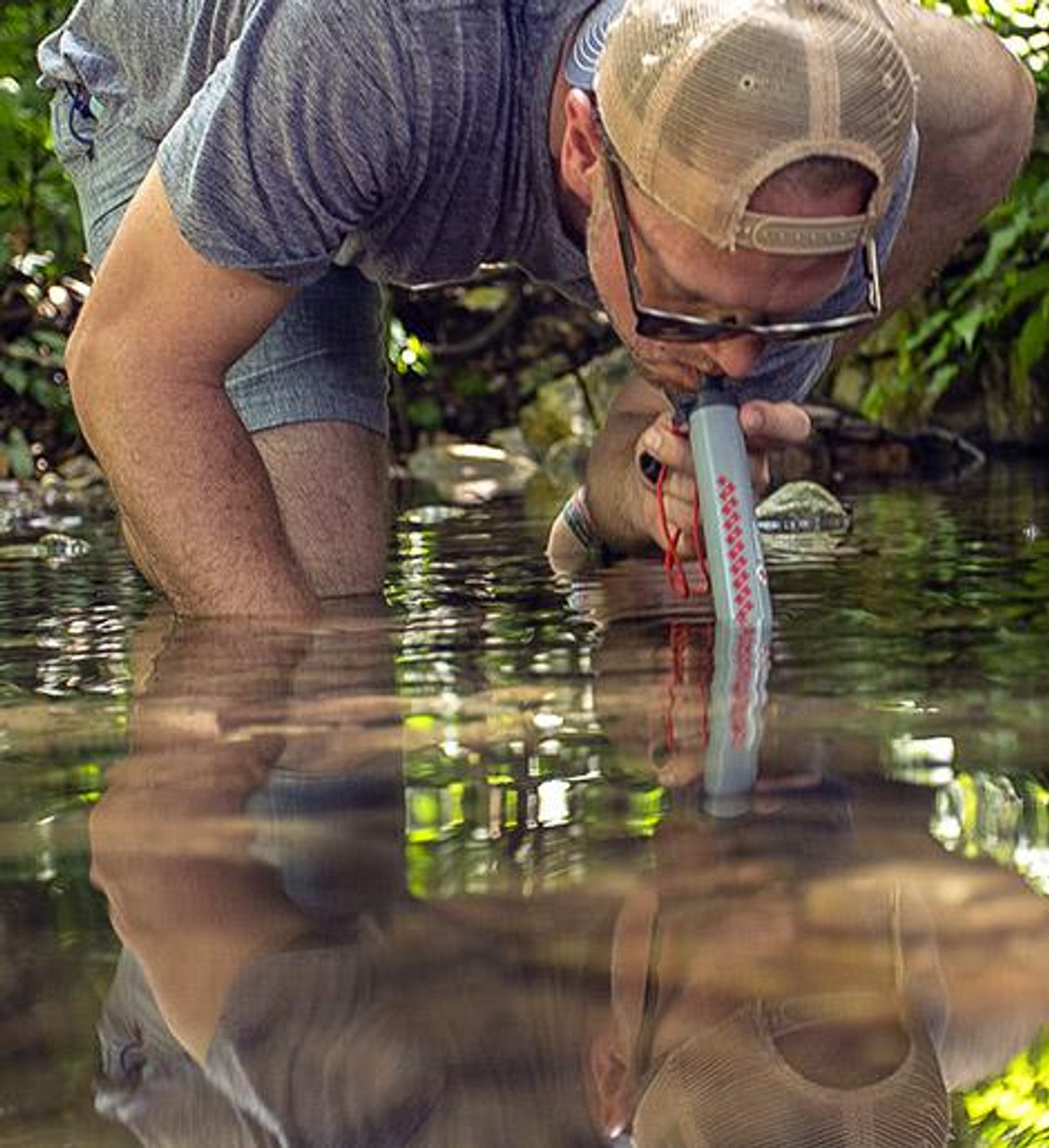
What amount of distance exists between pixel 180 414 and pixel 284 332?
725mm

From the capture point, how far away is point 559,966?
→ 3.68 ft

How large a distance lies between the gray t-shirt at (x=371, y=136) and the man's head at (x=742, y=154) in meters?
0.24

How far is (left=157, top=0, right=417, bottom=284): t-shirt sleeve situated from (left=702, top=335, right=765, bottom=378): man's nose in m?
0.49

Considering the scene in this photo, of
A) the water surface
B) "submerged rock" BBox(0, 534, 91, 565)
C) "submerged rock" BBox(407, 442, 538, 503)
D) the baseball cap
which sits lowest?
"submerged rock" BBox(407, 442, 538, 503)

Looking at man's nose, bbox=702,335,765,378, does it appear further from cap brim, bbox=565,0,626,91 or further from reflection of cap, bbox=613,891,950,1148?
reflection of cap, bbox=613,891,950,1148

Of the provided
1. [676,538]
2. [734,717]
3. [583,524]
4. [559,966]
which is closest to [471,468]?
[583,524]

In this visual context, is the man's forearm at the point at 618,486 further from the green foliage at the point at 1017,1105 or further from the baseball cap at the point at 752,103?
the green foliage at the point at 1017,1105

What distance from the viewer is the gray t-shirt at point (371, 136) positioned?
255 cm

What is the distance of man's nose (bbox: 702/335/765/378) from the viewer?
2.52m

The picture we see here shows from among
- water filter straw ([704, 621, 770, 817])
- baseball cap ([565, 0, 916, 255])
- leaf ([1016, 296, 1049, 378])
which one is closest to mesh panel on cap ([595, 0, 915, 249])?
baseball cap ([565, 0, 916, 255])

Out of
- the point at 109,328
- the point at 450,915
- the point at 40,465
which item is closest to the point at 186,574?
the point at 109,328

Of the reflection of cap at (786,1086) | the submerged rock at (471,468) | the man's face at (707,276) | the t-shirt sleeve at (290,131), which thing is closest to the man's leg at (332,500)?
the t-shirt sleeve at (290,131)

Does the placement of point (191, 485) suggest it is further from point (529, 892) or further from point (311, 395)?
point (529, 892)

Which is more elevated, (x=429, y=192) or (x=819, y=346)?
(x=429, y=192)
